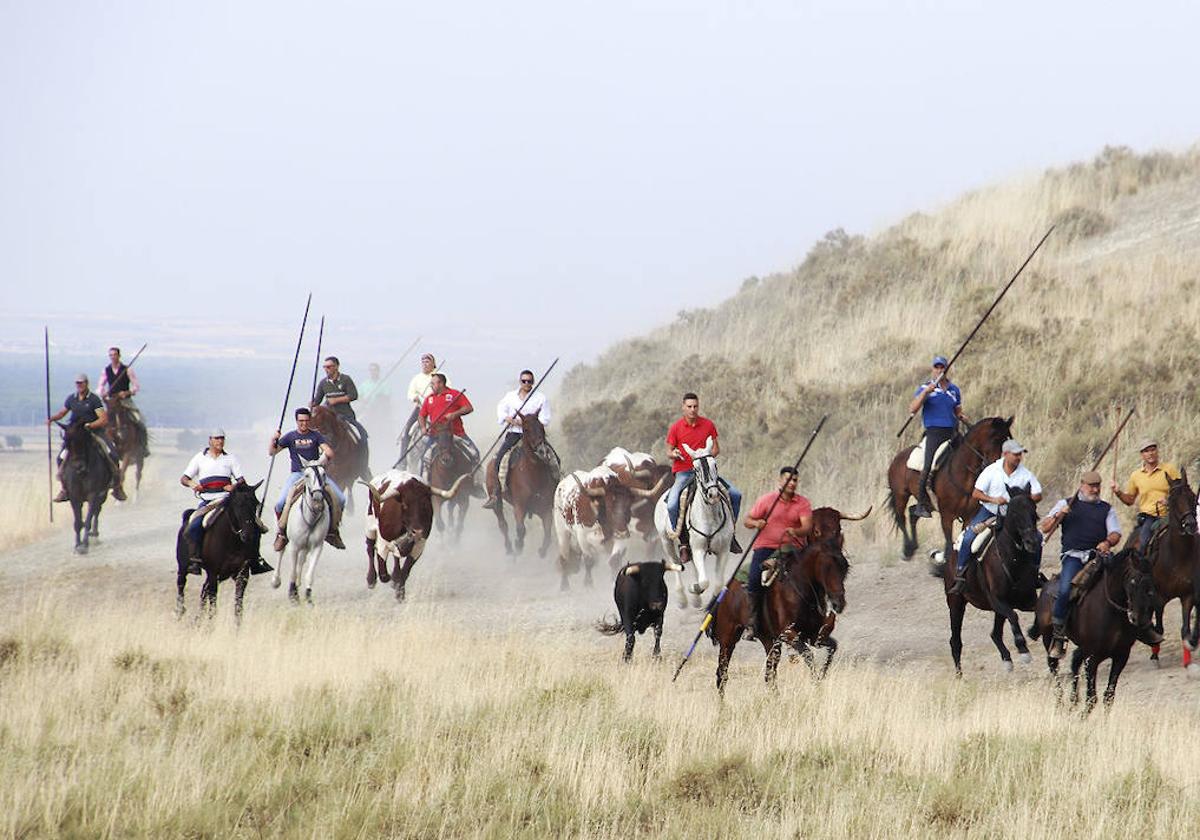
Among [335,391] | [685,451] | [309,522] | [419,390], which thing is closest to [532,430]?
[335,391]

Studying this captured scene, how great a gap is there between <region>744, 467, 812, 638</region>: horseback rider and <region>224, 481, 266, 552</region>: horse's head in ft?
19.7

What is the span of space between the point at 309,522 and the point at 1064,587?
385 inches

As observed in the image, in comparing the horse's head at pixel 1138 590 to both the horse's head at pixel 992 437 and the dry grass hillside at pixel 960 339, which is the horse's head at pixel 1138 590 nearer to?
the horse's head at pixel 992 437

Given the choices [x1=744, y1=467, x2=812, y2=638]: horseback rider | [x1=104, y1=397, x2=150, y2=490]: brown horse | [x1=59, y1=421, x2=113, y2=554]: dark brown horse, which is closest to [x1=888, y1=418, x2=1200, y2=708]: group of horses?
[x1=744, y1=467, x2=812, y2=638]: horseback rider

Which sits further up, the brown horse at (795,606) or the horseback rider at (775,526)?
the horseback rider at (775,526)

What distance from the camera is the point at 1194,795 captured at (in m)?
11.0

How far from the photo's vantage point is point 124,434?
28.9m

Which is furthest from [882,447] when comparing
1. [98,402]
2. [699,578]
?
[98,402]

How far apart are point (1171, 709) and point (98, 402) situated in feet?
55.8

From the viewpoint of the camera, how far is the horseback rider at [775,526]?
555 inches

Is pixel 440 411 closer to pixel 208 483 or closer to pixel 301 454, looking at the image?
pixel 301 454

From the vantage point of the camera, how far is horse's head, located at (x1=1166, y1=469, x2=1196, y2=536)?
15.4m

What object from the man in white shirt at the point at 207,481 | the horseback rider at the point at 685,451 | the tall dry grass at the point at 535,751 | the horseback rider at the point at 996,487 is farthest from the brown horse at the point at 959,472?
the man in white shirt at the point at 207,481

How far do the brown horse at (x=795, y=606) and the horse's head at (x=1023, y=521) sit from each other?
218cm
